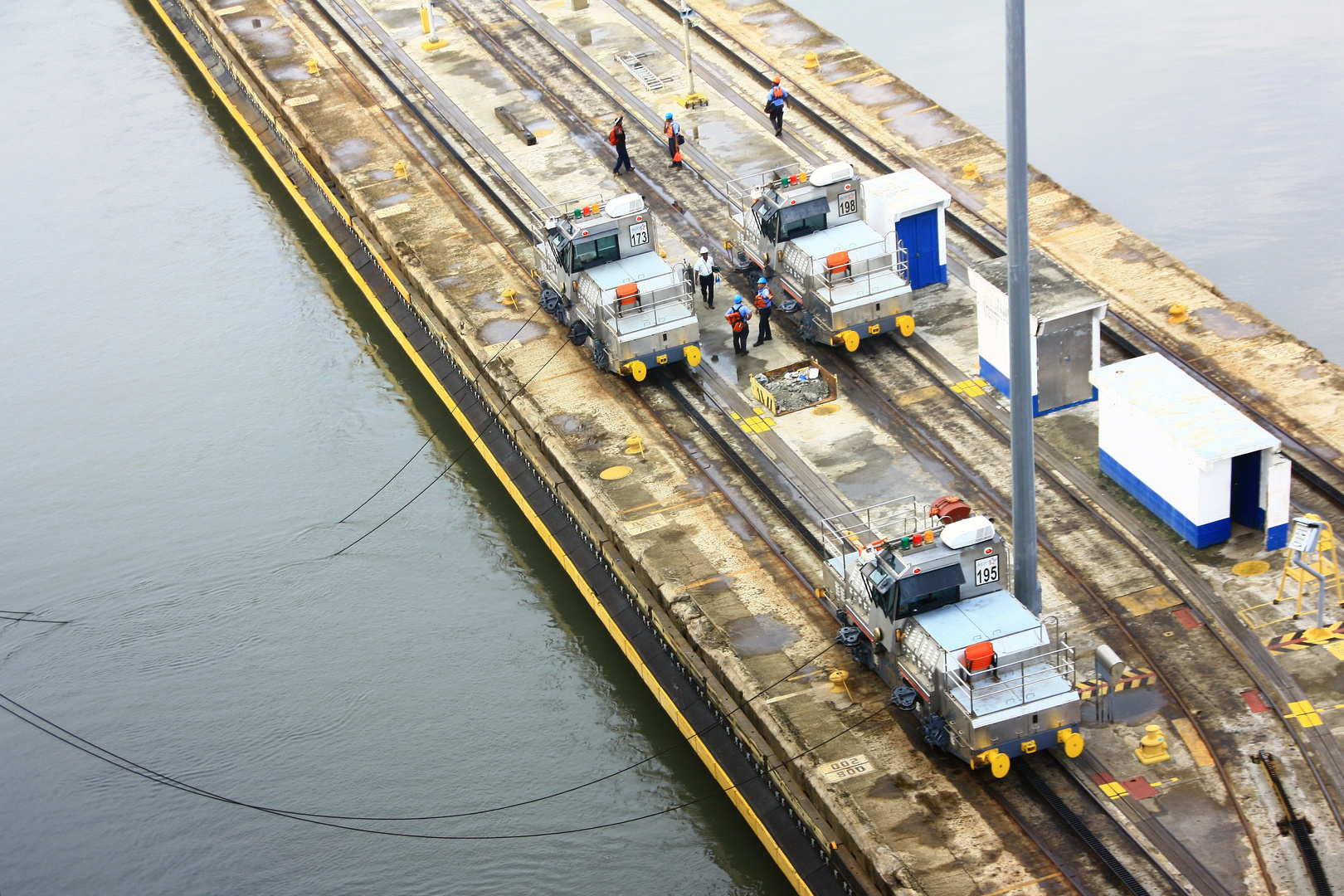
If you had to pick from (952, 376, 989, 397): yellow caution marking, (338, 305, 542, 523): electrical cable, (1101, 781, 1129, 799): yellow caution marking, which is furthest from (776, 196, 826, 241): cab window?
(1101, 781, 1129, 799): yellow caution marking

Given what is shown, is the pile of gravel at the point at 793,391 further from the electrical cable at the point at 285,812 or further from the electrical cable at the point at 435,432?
the electrical cable at the point at 285,812

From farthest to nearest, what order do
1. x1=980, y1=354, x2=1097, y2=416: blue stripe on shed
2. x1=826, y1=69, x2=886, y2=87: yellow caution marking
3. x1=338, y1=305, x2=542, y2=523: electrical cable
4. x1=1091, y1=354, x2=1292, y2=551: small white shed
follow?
x1=826, y1=69, x2=886, y2=87: yellow caution marking → x1=338, y1=305, x2=542, y2=523: electrical cable → x1=980, y1=354, x2=1097, y2=416: blue stripe on shed → x1=1091, y1=354, x2=1292, y2=551: small white shed

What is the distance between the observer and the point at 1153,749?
20812 mm

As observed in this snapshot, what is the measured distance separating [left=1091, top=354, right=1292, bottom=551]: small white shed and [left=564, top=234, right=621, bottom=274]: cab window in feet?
35.1

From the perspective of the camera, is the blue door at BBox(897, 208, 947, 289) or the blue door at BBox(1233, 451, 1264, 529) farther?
the blue door at BBox(897, 208, 947, 289)

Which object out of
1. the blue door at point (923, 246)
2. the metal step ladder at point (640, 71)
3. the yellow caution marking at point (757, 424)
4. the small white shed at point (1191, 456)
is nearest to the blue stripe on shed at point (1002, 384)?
the small white shed at point (1191, 456)

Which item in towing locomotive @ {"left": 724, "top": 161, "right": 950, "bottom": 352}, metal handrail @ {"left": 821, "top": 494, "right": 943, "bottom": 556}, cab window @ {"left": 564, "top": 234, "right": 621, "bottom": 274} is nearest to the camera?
metal handrail @ {"left": 821, "top": 494, "right": 943, "bottom": 556}

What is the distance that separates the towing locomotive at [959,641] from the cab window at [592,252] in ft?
35.7

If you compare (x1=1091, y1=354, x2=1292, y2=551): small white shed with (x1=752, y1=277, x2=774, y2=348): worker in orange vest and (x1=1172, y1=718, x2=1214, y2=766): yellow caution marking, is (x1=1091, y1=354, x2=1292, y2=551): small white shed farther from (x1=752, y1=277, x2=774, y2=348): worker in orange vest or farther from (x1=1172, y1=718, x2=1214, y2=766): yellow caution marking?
(x1=752, y1=277, x2=774, y2=348): worker in orange vest

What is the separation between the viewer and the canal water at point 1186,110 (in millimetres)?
36938

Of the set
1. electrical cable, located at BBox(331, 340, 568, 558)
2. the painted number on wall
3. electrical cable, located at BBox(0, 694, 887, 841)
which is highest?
the painted number on wall

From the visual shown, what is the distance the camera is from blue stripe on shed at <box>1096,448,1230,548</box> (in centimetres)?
2447

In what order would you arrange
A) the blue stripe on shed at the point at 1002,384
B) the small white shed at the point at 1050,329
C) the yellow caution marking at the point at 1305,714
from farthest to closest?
1. the blue stripe on shed at the point at 1002,384
2. the small white shed at the point at 1050,329
3. the yellow caution marking at the point at 1305,714

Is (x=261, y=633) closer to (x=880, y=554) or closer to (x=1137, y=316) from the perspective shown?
(x=880, y=554)
